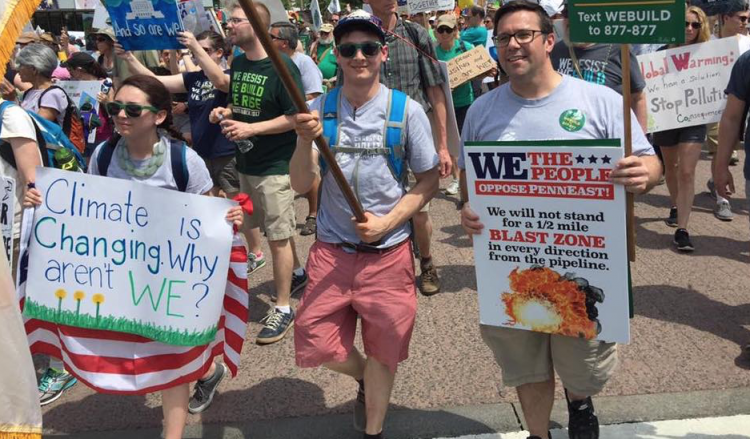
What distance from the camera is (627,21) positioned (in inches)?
91.9

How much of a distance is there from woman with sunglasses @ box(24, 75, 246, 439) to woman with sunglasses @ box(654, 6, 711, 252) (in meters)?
3.96

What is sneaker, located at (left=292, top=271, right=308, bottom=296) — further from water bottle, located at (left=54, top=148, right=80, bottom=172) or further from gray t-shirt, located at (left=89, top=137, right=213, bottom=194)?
gray t-shirt, located at (left=89, top=137, right=213, bottom=194)

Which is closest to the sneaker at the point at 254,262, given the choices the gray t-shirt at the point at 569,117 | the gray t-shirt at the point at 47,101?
the gray t-shirt at the point at 47,101

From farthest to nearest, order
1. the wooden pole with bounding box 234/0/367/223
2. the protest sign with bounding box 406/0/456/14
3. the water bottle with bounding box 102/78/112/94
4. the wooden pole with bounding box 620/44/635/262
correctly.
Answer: the protest sign with bounding box 406/0/456/14 < the water bottle with bounding box 102/78/112/94 < the wooden pole with bounding box 620/44/635/262 < the wooden pole with bounding box 234/0/367/223

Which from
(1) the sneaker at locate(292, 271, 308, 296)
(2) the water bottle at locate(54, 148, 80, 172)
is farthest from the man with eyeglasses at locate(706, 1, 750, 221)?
(2) the water bottle at locate(54, 148, 80, 172)

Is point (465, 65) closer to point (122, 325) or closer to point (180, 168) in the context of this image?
point (180, 168)

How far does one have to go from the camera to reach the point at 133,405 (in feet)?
12.4

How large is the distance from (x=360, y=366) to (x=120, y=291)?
1.12 m

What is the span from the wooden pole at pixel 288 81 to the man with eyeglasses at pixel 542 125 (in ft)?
1.44

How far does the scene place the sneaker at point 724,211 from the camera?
6469mm

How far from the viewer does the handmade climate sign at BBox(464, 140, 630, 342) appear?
2.54m

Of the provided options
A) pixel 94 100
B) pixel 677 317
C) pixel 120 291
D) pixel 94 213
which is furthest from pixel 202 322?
pixel 94 100

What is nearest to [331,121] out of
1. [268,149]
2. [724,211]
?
[268,149]

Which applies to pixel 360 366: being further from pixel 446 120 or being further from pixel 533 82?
pixel 446 120
